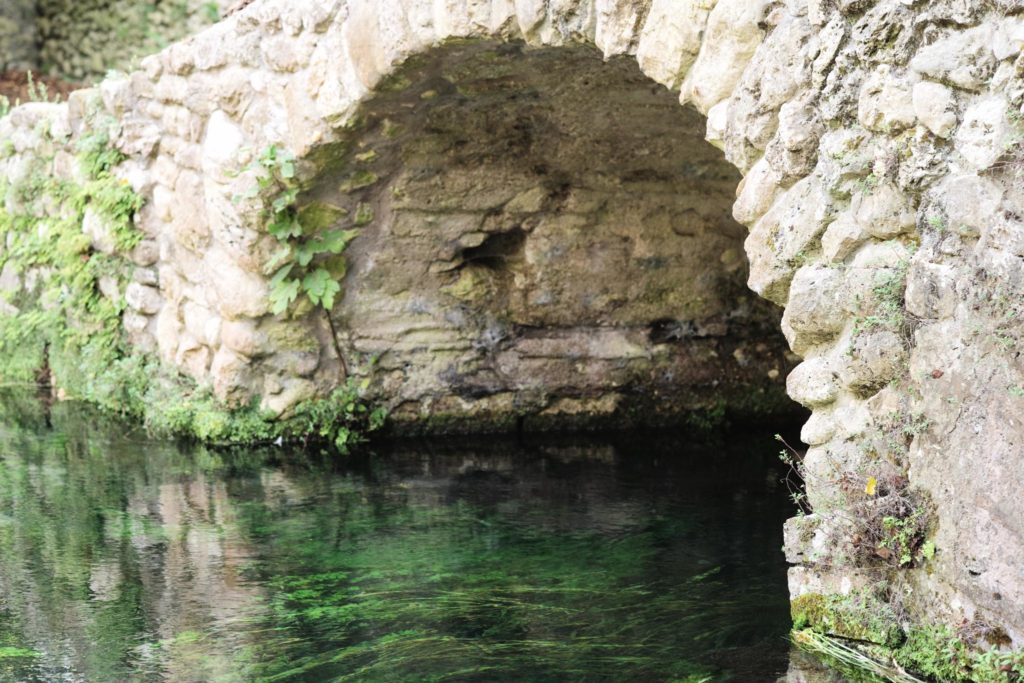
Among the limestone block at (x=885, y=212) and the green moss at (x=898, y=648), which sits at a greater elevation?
the limestone block at (x=885, y=212)

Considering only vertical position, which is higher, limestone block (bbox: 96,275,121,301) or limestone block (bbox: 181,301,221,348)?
limestone block (bbox: 96,275,121,301)

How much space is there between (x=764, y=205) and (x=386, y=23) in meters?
2.08

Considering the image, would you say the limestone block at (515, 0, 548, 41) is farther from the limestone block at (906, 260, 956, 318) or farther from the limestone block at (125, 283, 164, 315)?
the limestone block at (125, 283, 164, 315)

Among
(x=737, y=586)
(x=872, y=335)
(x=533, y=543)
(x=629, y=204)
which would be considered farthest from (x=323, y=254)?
(x=872, y=335)

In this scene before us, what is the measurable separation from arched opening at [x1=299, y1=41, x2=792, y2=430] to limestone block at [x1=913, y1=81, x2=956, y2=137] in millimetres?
2916

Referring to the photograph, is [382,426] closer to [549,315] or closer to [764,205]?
[549,315]

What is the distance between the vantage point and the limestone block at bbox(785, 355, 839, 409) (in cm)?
296

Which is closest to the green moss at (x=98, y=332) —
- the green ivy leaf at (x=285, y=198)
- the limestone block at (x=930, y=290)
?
the green ivy leaf at (x=285, y=198)

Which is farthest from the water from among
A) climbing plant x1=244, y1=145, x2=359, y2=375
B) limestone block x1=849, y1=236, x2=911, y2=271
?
limestone block x1=849, y1=236, x2=911, y2=271

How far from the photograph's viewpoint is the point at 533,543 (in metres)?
4.58

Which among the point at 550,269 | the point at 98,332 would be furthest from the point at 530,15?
the point at 98,332

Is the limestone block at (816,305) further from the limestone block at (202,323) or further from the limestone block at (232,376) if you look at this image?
the limestone block at (202,323)

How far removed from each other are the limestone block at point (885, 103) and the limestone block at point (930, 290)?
12.5 inches

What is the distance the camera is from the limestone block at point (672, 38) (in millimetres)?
3230
